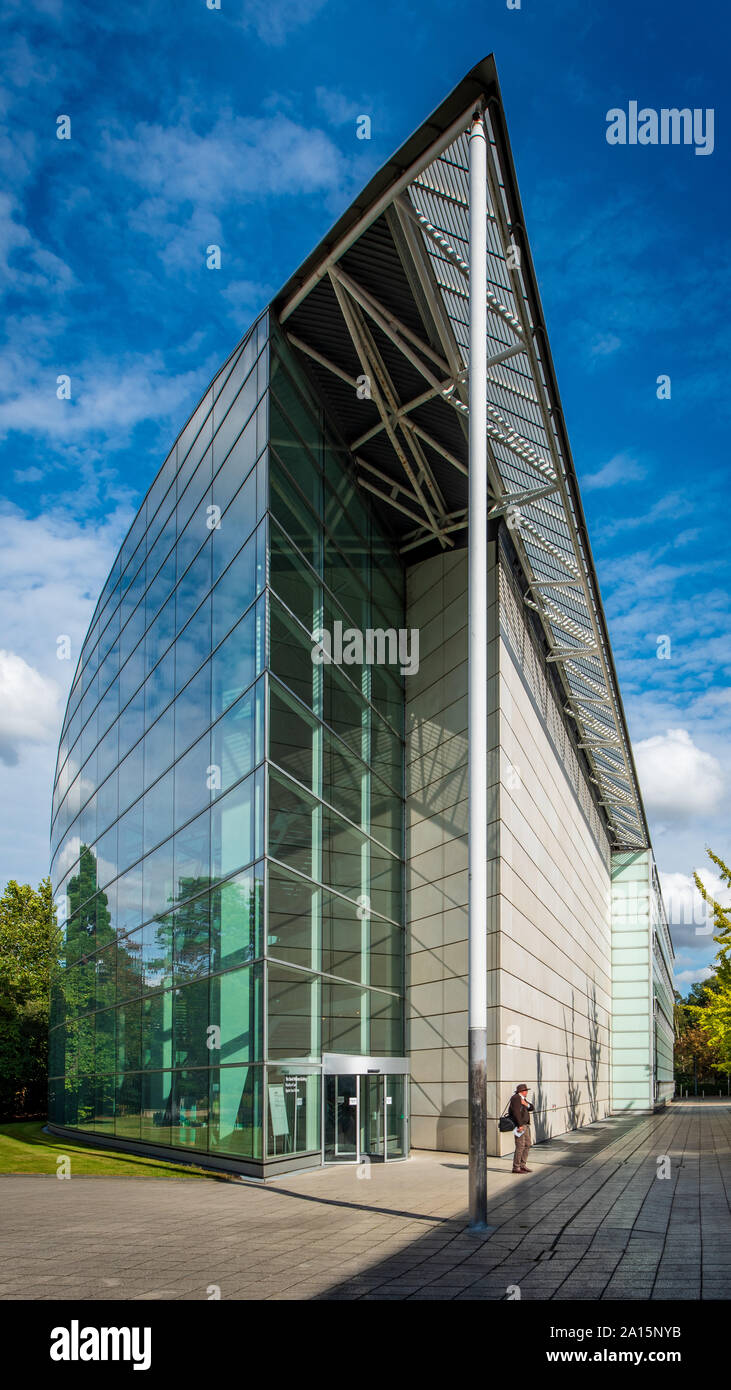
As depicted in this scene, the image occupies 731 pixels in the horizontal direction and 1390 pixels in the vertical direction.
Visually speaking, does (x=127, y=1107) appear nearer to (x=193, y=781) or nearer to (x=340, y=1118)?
(x=340, y=1118)

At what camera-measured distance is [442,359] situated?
2100 centimetres

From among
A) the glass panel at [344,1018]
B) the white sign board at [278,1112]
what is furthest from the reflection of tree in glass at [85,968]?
the white sign board at [278,1112]

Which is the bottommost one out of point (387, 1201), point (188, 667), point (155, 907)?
point (387, 1201)

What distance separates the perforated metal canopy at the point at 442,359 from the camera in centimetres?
1683

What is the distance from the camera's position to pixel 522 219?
17.0 meters

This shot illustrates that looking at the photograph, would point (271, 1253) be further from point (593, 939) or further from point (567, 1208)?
point (593, 939)

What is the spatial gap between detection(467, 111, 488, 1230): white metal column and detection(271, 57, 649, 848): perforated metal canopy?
1966 millimetres

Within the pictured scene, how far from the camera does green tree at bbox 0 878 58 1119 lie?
5241 centimetres

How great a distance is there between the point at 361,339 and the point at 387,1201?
50.1 ft

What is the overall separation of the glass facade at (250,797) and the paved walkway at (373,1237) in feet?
9.05

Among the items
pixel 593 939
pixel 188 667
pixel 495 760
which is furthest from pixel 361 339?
pixel 593 939

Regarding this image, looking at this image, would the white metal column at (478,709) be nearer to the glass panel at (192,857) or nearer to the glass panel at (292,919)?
the glass panel at (292,919)

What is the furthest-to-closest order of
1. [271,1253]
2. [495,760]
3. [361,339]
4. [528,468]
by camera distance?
1. [495,760]
2. [528,468]
3. [361,339]
4. [271,1253]

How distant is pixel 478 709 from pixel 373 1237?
6.06 metres
